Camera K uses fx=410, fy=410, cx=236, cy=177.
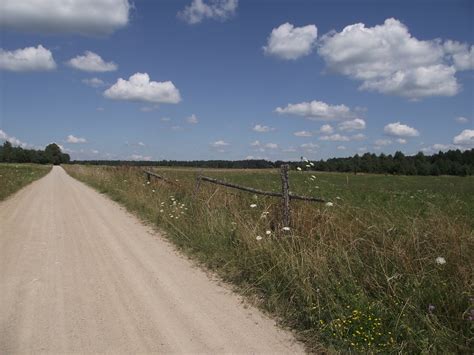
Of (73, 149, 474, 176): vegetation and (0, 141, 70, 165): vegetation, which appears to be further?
(0, 141, 70, 165): vegetation

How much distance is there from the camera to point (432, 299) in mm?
4371

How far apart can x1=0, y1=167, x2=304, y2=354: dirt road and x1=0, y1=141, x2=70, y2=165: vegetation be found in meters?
150

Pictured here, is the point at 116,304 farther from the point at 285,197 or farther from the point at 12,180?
the point at 12,180

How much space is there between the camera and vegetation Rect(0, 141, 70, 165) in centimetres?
14162

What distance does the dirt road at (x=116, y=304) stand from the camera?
161 inches

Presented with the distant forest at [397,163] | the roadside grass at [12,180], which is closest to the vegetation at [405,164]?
the distant forest at [397,163]

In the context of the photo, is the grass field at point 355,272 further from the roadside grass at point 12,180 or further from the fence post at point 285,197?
the roadside grass at point 12,180

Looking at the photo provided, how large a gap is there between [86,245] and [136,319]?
4.02 meters

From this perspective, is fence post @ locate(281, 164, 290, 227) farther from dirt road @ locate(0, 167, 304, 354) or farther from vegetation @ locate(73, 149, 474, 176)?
vegetation @ locate(73, 149, 474, 176)

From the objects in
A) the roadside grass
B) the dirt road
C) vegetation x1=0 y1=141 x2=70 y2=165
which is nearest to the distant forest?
vegetation x1=0 y1=141 x2=70 y2=165

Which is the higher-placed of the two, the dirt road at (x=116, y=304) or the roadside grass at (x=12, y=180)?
the roadside grass at (x=12, y=180)

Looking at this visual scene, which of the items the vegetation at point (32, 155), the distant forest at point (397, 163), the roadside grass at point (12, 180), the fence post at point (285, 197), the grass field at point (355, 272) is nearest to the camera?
the grass field at point (355, 272)

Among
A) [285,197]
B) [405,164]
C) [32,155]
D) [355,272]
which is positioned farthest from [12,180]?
[32,155]

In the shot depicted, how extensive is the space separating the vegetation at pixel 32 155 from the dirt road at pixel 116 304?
149526mm
